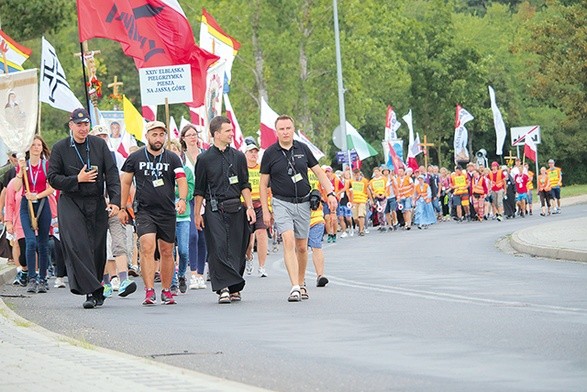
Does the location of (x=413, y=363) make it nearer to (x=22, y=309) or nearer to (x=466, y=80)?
(x=22, y=309)

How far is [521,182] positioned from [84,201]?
3537 cm

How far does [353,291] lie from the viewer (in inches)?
693

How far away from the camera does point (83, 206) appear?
53.3 ft

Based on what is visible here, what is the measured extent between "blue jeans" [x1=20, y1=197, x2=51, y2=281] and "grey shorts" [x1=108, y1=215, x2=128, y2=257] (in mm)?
1989

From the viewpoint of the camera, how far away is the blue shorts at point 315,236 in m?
18.3

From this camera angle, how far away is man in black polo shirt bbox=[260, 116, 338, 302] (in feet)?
54.2

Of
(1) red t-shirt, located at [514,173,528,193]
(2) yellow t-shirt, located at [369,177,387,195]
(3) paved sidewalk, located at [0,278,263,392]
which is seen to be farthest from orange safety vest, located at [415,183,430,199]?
(3) paved sidewalk, located at [0,278,263,392]

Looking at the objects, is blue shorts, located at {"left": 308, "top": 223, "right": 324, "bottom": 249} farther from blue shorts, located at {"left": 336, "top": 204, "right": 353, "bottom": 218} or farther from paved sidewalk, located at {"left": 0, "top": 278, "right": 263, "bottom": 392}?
blue shorts, located at {"left": 336, "top": 204, "right": 353, "bottom": 218}

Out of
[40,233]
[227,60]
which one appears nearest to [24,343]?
[40,233]

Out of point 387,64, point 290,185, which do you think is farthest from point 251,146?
point 387,64

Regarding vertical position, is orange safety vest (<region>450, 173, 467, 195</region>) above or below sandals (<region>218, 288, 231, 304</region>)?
above

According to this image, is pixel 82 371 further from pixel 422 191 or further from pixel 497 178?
pixel 497 178

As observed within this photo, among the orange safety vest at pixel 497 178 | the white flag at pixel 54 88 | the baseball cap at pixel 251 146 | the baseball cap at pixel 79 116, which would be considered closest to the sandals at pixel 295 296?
the baseball cap at pixel 79 116

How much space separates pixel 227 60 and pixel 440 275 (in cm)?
1494
